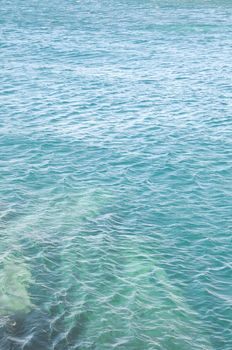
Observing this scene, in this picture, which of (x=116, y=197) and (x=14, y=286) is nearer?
(x=14, y=286)

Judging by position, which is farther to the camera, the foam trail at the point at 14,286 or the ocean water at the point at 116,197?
the foam trail at the point at 14,286

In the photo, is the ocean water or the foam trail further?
the foam trail

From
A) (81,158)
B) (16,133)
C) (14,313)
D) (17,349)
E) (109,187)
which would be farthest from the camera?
(16,133)

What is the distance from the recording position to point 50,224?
51.4 meters

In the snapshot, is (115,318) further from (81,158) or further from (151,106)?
(151,106)

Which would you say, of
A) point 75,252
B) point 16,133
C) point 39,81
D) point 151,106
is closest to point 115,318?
point 75,252

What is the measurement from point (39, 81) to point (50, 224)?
4646 centimetres

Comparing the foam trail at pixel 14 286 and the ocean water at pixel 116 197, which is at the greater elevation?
the foam trail at pixel 14 286

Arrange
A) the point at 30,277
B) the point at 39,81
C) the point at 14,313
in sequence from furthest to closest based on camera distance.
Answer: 1. the point at 39,81
2. the point at 30,277
3. the point at 14,313

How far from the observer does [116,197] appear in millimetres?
56469

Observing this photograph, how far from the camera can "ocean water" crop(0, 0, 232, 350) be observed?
3894cm

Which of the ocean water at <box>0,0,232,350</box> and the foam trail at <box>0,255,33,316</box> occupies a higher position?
the foam trail at <box>0,255,33,316</box>

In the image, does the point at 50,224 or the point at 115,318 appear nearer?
the point at 115,318

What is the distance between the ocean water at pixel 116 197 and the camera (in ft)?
128
